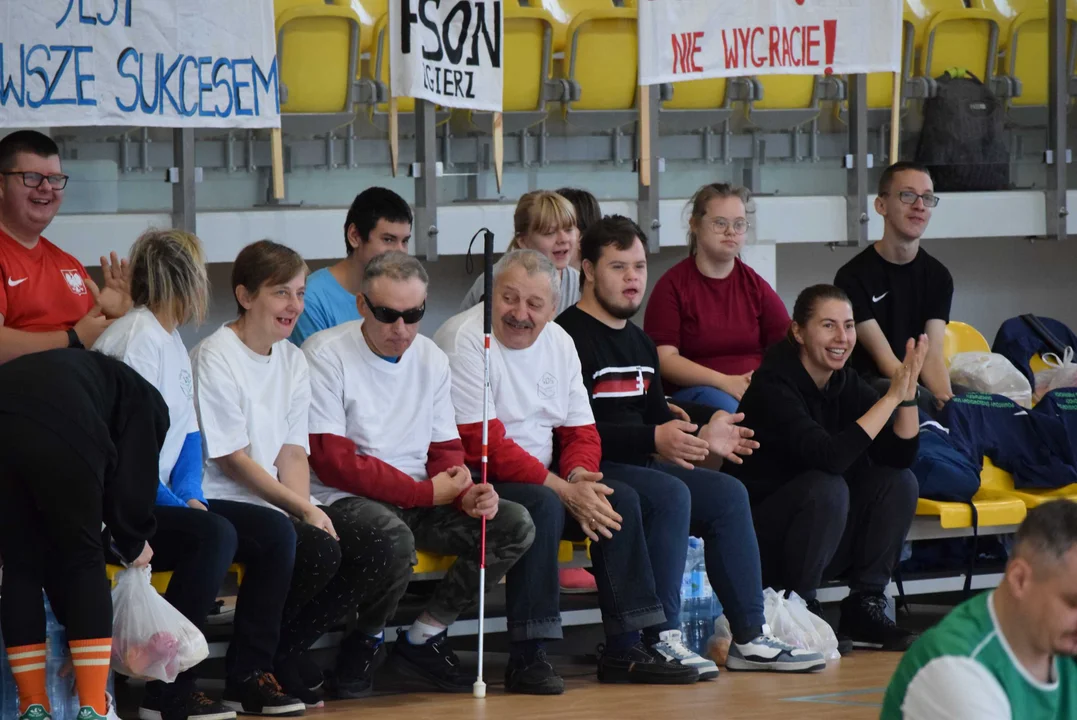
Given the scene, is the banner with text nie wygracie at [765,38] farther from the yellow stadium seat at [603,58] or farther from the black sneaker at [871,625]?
the black sneaker at [871,625]

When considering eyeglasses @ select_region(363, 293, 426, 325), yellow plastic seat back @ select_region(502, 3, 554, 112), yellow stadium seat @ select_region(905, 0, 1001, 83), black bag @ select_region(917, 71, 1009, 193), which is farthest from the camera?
yellow stadium seat @ select_region(905, 0, 1001, 83)

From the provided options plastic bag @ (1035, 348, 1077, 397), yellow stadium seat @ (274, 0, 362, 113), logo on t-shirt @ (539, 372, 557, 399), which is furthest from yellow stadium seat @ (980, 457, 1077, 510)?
yellow stadium seat @ (274, 0, 362, 113)

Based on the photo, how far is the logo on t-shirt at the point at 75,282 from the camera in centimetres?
485

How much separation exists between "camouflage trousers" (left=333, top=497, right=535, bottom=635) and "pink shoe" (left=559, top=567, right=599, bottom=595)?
1.11 metres

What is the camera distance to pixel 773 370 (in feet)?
18.3

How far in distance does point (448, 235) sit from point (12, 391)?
3203 millimetres

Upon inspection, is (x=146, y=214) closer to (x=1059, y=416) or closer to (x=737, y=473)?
(x=737, y=473)

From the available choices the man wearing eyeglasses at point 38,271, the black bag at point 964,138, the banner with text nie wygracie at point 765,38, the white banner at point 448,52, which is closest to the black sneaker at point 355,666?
the man wearing eyeglasses at point 38,271

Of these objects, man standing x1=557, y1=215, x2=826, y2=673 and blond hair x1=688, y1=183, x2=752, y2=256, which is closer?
man standing x1=557, y1=215, x2=826, y2=673

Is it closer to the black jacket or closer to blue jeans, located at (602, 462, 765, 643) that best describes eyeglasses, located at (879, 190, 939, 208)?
blue jeans, located at (602, 462, 765, 643)

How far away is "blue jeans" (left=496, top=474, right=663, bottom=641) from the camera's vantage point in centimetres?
486

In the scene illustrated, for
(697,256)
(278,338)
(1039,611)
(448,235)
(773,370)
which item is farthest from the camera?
(448,235)

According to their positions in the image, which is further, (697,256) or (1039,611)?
(697,256)

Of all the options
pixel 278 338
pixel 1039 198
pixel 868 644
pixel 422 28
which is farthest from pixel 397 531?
pixel 1039 198
